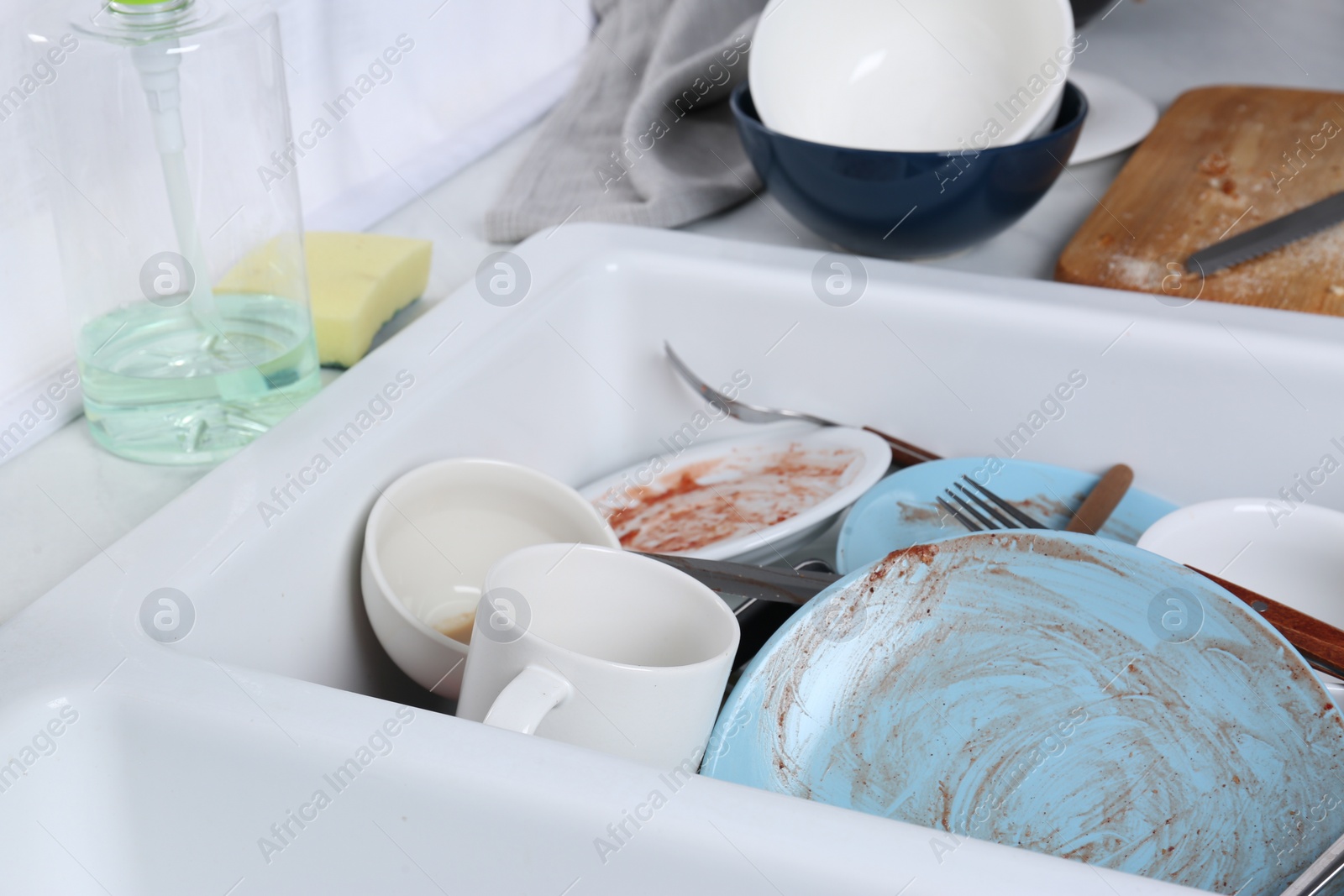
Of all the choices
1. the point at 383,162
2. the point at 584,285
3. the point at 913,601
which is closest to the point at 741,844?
the point at 913,601

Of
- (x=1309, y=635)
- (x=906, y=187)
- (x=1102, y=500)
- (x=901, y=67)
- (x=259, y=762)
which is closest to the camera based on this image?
(x=259, y=762)

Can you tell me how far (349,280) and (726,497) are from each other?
0.85 ft

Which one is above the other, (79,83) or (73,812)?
(79,83)

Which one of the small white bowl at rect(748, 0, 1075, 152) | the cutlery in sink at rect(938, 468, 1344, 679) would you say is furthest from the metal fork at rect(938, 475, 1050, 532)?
the small white bowl at rect(748, 0, 1075, 152)

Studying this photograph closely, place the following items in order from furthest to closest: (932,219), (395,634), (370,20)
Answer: (370,20) < (932,219) < (395,634)

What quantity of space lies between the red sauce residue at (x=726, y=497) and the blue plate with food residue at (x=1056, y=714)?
0.13 m

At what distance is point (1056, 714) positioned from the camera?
512 mm

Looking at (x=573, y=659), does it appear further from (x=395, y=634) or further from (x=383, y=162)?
(x=383, y=162)

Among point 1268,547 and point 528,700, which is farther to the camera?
point 1268,547

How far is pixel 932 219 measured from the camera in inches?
29.6

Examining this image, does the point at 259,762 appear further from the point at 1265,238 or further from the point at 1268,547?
the point at 1265,238

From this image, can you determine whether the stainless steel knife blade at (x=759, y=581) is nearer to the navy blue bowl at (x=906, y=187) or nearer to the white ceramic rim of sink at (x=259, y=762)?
the white ceramic rim of sink at (x=259, y=762)

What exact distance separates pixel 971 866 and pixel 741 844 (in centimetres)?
7

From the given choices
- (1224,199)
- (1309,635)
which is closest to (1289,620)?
(1309,635)
